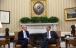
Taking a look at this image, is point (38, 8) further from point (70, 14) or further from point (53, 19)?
point (70, 14)

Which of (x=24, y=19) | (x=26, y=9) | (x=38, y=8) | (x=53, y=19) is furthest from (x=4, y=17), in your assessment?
(x=53, y=19)

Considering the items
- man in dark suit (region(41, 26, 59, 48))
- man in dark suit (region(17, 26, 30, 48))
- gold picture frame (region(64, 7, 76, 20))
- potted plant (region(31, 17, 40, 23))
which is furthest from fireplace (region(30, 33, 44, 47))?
man in dark suit (region(41, 26, 59, 48))

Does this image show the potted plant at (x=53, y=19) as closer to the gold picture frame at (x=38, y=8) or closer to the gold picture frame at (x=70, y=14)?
the gold picture frame at (x=38, y=8)

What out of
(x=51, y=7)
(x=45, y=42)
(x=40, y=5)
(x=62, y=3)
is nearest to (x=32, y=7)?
(x=40, y=5)

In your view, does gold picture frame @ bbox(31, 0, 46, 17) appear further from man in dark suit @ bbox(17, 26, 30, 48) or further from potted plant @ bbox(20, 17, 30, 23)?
man in dark suit @ bbox(17, 26, 30, 48)

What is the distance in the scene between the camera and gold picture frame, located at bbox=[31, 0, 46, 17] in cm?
878

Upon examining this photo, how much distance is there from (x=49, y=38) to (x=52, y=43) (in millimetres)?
241

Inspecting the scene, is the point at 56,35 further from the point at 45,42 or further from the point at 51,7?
the point at 51,7

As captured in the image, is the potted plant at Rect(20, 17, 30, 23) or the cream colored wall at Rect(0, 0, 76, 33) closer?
the potted plant at Rect(20, 17, 30, 23)

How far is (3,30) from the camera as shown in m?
8.70

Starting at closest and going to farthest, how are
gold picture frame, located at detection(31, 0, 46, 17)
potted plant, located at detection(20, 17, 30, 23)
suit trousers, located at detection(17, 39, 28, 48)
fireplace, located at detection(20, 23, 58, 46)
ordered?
suit trousers, located at detection(17, 39, 28, 48) → potted plant, located at detection(20, 17, 30, 23) → fireplace, located at detection(20, 23, 58, 46) → gold picture frame, located at detection(31, 0, 46, 17)

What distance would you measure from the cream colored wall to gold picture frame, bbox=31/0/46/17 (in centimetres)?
22

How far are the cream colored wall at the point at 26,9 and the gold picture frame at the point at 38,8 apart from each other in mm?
221

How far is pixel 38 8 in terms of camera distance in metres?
8.84
